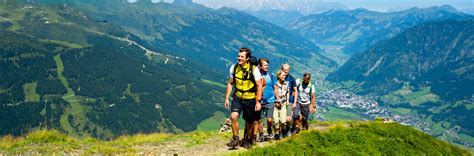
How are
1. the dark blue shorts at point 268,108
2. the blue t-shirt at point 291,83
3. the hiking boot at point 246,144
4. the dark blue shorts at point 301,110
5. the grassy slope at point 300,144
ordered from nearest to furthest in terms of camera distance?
the grassy slope at point 300,144 → the hiking boot at point 246,144 → the dark blue shorts at point 268,108 → the blue t-shirt at point 291,83 → the dark blue shorts at point 301,110

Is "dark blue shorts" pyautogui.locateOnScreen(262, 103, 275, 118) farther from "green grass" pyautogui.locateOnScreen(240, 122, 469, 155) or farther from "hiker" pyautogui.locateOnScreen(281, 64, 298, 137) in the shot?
"green grass" pyautogui.locateOnScreen(240, 122, 469, 155)

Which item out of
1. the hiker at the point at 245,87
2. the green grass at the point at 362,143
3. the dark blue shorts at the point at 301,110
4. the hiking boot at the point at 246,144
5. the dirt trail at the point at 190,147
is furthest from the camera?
the dark blue shorts at the point at 301,110

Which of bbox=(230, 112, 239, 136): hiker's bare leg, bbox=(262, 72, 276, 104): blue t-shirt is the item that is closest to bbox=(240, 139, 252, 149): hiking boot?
bbox=(230, 112, 239, 136): hiker's bare leg

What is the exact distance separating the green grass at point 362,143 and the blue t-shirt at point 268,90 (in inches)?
121

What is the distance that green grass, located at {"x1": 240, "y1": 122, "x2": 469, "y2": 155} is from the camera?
1151 cm

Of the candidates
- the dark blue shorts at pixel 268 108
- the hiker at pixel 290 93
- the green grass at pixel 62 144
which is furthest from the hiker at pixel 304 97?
the green grass at pixel 62 144

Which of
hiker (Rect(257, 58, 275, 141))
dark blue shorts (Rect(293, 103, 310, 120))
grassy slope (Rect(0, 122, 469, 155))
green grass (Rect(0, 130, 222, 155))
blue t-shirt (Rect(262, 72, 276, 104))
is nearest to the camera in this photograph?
grassy slope (Rect(0, 122, 469, 155))

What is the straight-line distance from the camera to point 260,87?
13.2 m

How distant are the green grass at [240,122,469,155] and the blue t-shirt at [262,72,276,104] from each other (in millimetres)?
3061

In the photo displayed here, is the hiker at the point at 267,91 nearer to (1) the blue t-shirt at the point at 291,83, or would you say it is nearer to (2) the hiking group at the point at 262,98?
(2) the hiking group at the point at 262,98

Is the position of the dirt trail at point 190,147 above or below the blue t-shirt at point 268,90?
below

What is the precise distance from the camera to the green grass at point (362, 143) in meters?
11.5

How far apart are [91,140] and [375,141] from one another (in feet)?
39.3

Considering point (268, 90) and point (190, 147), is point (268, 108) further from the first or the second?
point (190, 147)
